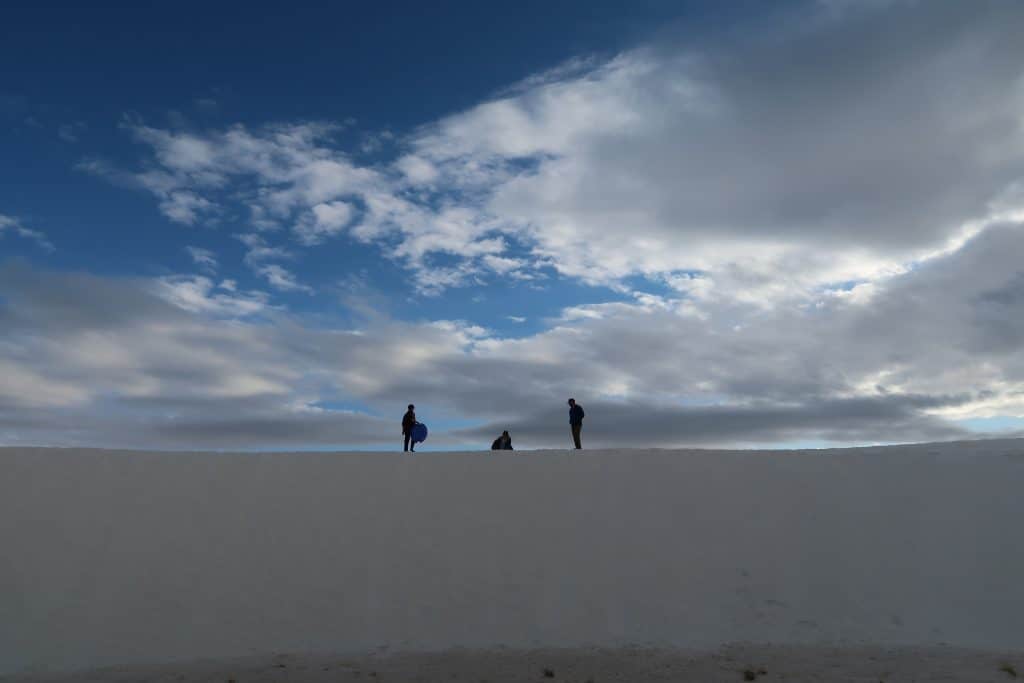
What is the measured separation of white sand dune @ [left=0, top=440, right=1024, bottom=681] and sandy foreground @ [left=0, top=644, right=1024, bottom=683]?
0.05m

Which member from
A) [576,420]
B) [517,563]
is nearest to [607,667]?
[517,563]

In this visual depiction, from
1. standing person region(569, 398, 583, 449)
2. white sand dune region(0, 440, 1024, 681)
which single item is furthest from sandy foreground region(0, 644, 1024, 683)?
standing person region(569, 398, 583, 449)

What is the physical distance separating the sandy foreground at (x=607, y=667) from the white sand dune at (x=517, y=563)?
2.0 inches

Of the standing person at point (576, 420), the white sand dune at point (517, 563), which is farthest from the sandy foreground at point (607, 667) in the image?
the standing person at point (576, 420)

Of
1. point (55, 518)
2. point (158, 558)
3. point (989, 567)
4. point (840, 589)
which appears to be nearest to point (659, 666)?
point (840, 589)

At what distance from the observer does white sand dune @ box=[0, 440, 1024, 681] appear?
1088 centimetres

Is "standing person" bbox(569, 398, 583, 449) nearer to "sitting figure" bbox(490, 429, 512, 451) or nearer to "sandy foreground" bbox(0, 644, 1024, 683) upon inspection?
"sitting figure" bbox(490, 429, 512, 451)

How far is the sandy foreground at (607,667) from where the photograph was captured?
9.68 m

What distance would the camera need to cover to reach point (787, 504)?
14.1m

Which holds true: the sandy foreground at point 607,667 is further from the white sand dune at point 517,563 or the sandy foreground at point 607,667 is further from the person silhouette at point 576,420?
the person silhouette at point 576,420

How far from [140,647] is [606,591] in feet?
23.3

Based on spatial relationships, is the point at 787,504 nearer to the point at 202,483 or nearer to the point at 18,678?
the point at 202,483

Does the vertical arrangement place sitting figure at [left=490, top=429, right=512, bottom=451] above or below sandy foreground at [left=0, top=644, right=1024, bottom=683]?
above

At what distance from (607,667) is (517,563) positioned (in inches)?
117
